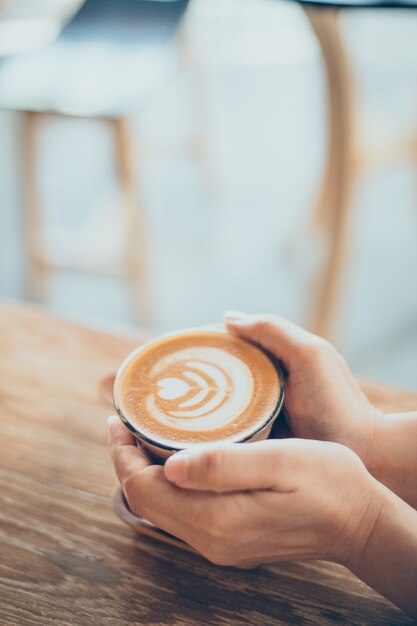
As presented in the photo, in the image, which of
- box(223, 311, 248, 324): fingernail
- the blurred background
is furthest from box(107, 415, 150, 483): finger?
the blurred background

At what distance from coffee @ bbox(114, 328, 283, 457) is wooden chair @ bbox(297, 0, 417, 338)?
3.97 ft

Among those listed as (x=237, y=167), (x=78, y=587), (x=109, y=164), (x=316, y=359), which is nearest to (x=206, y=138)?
(x=237, y=167)

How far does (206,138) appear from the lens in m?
2.30

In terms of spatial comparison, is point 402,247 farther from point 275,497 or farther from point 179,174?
point 275,497

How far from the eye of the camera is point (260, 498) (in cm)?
63

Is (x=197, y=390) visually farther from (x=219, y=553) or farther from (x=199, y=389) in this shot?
(x=219, y=553)

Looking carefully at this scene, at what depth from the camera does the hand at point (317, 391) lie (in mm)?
788

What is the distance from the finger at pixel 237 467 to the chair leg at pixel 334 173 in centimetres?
141

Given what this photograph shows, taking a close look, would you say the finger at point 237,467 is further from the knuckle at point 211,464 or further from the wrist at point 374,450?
the wrist at point 374,450

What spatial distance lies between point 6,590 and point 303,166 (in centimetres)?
241

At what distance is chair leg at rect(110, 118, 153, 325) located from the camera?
1914mm

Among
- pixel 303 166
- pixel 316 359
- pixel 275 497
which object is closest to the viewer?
pixel 275 497

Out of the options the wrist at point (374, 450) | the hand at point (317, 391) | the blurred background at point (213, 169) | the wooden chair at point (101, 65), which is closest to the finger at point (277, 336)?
the hand at point (317, 391)

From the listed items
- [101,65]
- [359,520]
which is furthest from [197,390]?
[101,65]
